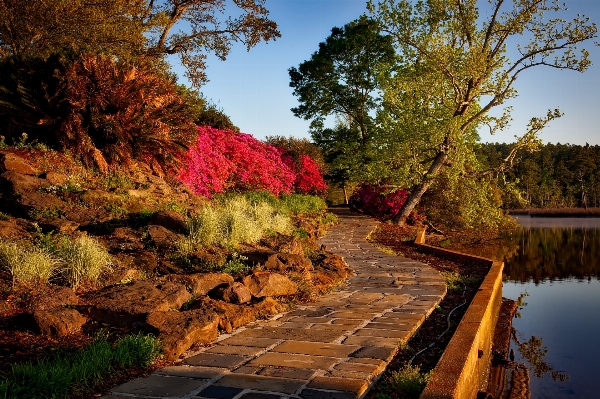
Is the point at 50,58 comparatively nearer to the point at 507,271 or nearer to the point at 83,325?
the point at 83,325

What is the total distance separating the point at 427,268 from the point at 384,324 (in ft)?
13.3

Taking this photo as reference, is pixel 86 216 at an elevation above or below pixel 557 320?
above

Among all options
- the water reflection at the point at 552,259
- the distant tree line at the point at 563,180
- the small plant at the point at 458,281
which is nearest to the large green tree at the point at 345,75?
the water reflection at the point at 552,259

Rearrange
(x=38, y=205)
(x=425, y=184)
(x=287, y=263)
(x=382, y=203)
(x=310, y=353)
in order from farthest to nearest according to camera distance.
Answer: (x=382, y=203) < (x=425, y=184) < (x=38, y=205) < (x=287, y=263) < (x=310, y=353)

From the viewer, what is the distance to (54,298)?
3.97 m

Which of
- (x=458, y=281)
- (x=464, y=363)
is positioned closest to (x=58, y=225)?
(x=464, y=363)

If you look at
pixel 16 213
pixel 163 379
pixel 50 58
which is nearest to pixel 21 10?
pixel 50 58

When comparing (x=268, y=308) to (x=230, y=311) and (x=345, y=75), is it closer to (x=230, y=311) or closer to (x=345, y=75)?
(x=230, y=311)

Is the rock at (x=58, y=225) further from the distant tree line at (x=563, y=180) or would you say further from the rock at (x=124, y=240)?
the distant tree line at (x=563, y=180)

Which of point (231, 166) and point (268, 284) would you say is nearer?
point (268, 284)

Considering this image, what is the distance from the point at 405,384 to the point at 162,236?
12.2 feet

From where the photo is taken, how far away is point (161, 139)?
876 centimetres

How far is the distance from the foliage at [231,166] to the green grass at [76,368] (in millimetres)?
7183

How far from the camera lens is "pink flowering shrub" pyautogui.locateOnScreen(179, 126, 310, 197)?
37.2ft
